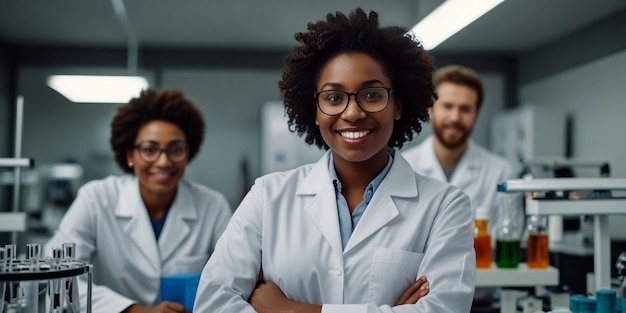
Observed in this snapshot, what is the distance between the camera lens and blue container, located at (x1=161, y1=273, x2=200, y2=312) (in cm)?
171

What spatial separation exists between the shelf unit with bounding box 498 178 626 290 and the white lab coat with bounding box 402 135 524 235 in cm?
83

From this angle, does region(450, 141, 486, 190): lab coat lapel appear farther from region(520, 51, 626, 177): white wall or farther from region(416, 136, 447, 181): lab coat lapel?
region(520, 51, 626, 177): white wall

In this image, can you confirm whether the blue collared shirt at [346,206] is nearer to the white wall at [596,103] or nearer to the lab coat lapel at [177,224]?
the lab coat lapel at [177,224]

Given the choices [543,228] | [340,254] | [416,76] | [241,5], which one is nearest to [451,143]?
[543,228]

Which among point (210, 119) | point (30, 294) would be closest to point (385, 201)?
point (30, 294)

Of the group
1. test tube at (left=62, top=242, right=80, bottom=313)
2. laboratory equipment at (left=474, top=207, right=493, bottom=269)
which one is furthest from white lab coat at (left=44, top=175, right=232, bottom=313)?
laboratory equipment at (left=474, top=207, right=493, bottom=269)

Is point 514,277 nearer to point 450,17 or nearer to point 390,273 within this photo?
point 390,273

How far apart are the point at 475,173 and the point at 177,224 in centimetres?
129

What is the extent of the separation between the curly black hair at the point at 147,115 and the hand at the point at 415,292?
3.71 ft

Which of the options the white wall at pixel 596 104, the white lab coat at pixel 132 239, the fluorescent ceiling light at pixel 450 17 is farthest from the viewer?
the white wall at pixel 596 104

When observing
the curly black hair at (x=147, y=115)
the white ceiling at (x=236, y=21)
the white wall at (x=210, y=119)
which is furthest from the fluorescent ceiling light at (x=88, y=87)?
the curly black hair at (x=147, y=115)

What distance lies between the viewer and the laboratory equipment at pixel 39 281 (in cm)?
110

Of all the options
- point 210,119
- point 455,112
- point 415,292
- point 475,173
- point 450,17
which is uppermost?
point 450,17

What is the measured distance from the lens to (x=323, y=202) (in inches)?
55.9
